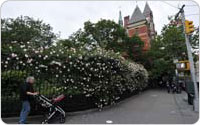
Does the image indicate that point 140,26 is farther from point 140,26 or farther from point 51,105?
point 51,105

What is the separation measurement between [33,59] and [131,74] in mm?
6302

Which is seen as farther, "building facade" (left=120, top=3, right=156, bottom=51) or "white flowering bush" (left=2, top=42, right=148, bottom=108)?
"building facade" (left=120, top=3, right=156, bottom=51)

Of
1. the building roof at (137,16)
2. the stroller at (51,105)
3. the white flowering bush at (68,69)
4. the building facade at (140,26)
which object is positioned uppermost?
the building roof at (137,16)

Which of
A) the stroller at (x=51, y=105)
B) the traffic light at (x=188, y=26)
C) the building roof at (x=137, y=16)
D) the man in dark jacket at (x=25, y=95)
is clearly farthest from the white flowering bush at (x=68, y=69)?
the building roof at (x=137, y=16)

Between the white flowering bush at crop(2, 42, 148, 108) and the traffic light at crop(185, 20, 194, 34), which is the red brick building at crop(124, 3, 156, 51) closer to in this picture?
the traffic light at crop(185, 20, 194, 34)

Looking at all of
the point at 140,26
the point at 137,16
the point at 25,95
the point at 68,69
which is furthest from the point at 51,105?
the point at 137,16

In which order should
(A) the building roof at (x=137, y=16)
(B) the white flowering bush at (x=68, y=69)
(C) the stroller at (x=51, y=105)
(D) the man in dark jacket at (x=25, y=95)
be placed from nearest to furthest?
(D) the man in dark jacket at (x=25, y=95) < (C) the stroller at (x=51, y=105) < (B) the white flowering bush at (x=68, y=69) < (A) the building roof at (x=137, y=16)

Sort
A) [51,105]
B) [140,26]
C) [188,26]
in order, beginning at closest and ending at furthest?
[51,105] < [188,26] < [140,26]

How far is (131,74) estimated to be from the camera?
9.77 m

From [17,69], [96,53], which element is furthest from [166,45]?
[17,69]

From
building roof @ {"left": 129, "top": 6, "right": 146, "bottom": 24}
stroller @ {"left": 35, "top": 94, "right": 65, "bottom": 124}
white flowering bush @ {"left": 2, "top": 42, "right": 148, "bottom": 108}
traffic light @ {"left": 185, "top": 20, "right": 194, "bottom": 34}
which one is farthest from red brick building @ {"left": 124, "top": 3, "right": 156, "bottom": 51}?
stroller @ {"left": 35, "top": 94, "right": 65, "bottom": 124}

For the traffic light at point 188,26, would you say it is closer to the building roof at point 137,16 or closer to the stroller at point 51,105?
the stroller at point 51,105

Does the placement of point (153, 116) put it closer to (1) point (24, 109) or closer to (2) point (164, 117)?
(2) point (164, 117)

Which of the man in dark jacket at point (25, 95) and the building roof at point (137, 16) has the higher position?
the building roof at point (137, 16)
